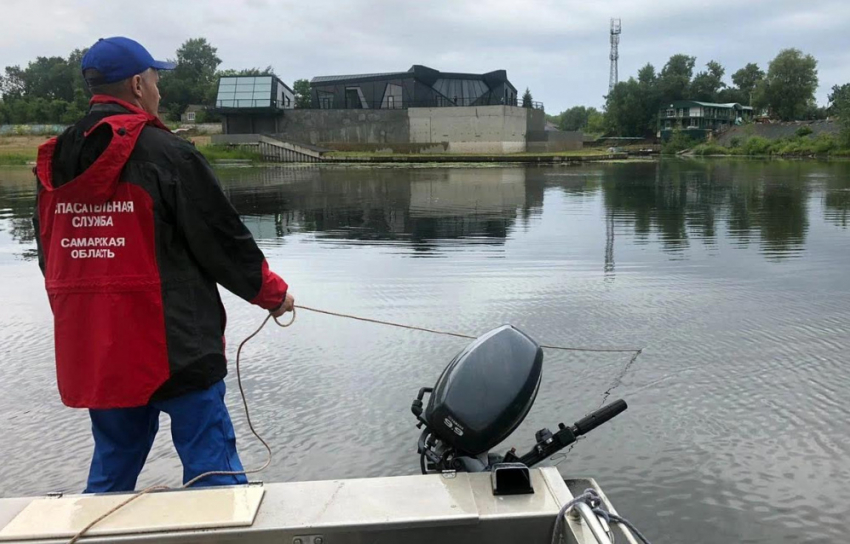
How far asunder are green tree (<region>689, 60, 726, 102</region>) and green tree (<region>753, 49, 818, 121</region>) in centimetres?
813

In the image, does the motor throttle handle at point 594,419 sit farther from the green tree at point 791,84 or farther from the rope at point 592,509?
the green tree at point 791,84

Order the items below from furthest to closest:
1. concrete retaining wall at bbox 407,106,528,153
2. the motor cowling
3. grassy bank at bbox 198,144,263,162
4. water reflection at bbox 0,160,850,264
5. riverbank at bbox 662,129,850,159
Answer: concrete retaining wall at bbox 407,106,528,153
riverbank at bbox 662,129,850,159
grassy bank at bbox 198,144,263,162
water reflection at bbox 0,160,850,264
the motor cowling

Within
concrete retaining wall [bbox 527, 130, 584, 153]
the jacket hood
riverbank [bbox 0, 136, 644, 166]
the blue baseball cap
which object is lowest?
the jacket hood

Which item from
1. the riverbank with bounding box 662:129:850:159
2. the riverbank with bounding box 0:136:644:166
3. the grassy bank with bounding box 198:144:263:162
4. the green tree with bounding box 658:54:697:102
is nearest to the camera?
the riverbank with bounding box 0:136:644:166

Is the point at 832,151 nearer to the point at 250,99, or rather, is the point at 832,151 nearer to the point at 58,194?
the point at 250,99

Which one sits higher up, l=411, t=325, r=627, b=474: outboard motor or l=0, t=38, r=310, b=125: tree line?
l=0, t=38, r=310, b=125: tree line

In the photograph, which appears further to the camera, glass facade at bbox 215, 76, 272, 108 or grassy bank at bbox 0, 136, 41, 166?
glass facade at bbox 215, 76, 272, 108

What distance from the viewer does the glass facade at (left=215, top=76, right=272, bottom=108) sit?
6450 cm

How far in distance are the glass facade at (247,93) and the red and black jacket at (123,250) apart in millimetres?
65506

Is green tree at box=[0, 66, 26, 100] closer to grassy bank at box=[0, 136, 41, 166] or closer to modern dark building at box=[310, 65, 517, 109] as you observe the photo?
grassy bank at box=[0, 136, 41, 166]

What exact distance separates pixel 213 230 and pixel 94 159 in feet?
1.48

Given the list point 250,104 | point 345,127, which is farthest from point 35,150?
point 345,127

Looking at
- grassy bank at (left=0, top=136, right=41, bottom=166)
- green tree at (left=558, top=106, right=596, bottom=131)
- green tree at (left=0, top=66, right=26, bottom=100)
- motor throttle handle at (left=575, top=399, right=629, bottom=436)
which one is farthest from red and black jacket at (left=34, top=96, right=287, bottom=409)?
green tree at (left=558, top=106, right=596, bottom=131)

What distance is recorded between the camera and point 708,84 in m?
99.6
